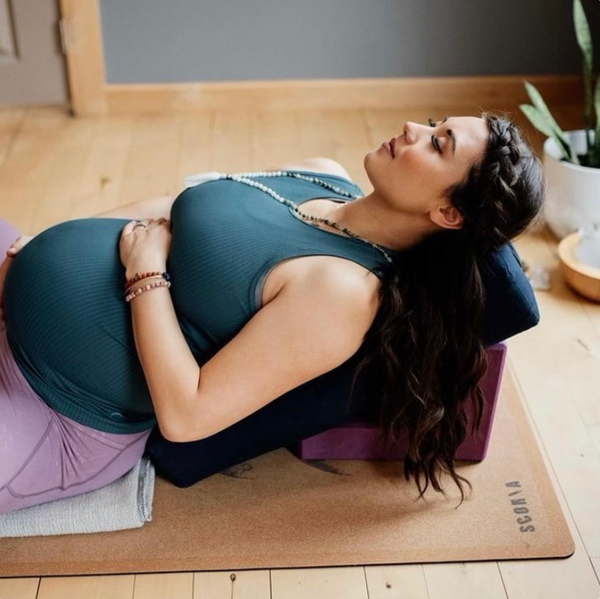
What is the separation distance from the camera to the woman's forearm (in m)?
1.53

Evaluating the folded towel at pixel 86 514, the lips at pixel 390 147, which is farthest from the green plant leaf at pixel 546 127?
the folded towel at pixel 86 514

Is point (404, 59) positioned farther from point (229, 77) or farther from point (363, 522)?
point (363, 522)

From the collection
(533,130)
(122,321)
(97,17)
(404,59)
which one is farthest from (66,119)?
(122,321)

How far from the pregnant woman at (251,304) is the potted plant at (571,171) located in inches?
41.5

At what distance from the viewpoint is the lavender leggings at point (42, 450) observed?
1.60m

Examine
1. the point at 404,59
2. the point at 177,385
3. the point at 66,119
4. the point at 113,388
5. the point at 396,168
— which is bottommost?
the point at 66,119

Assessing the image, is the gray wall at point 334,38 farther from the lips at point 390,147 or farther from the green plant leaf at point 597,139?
the lips at point 390,147

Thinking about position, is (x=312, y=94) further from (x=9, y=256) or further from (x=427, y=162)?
(x=427, y=162)

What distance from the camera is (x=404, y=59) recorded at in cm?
335

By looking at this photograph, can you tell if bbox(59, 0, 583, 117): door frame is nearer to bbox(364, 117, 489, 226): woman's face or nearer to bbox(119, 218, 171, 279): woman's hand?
bbox(119, 218, 171, 279): woman's hand

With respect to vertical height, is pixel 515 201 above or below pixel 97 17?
above

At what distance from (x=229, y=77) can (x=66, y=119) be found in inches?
24.0

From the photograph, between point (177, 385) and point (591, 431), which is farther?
point (591, 431)

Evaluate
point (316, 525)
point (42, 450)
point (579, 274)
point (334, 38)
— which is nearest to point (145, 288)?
point (42, 450)
